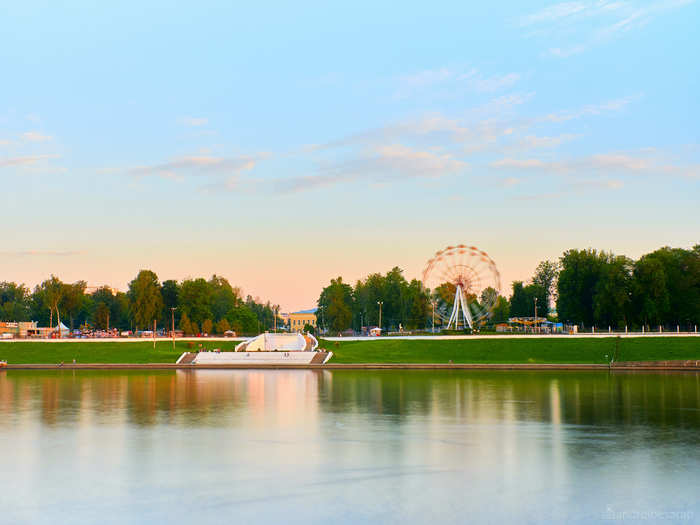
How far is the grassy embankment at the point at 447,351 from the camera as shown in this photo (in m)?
71.6

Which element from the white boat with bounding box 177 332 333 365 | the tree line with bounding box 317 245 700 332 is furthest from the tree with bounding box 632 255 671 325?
the white boat with bounding box 177 332 333 365

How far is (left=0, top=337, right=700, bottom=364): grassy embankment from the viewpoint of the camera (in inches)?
2817

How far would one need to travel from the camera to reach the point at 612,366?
64250 millimetres

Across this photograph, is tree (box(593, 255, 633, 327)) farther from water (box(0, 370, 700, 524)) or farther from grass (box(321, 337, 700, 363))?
water (box(0, 370, 700, 524))

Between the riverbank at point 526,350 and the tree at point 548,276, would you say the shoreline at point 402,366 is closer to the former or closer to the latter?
the riverbank at point 526,350

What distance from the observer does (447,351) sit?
76.6 metres

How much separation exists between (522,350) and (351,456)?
5688 centimetres

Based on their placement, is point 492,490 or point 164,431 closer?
point 492,490

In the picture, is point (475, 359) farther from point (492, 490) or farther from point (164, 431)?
point (492, 490)

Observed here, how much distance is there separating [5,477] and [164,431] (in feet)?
27.0

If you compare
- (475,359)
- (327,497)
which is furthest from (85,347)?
(327,497)

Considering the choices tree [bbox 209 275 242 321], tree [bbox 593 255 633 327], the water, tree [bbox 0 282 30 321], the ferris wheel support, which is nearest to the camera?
the water

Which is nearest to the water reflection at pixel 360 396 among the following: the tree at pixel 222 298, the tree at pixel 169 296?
the tree at pixel 169 296

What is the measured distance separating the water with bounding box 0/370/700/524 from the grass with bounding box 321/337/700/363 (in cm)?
2994
